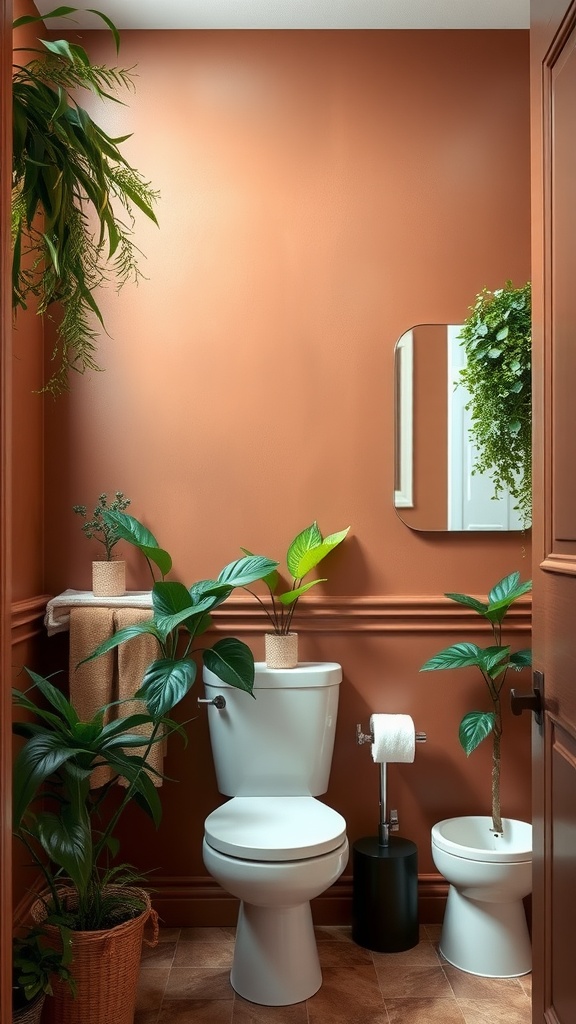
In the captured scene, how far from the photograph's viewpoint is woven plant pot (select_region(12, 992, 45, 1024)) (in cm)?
176

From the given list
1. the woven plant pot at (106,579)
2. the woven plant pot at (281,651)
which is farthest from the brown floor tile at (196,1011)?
the woven plant pot at (106,579)

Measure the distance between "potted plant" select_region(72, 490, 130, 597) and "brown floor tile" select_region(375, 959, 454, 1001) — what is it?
129 cm

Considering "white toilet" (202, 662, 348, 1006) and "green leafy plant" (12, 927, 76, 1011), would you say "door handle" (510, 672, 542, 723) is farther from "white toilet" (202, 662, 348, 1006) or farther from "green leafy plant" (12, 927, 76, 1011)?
"green leafy plant" (12, 927, 76, 1011)

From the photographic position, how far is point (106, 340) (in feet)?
8.70

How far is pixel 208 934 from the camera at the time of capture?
2.57m

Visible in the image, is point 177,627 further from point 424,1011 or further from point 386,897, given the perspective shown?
point 424,1011

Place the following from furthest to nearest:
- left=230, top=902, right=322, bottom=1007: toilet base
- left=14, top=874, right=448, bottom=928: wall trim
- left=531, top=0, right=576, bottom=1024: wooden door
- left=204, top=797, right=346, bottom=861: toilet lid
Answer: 1. left=14, top=874, right=448, bottom=928: wall trim
2. left=230, top=902, right=322, bottom=1007: toilet base
3. left=204, top=797, right=346, bottom=861: toilet lid
4. left=531, top=0, right=576, bottom=1024: wooden door

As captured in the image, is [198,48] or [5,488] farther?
[198,48]

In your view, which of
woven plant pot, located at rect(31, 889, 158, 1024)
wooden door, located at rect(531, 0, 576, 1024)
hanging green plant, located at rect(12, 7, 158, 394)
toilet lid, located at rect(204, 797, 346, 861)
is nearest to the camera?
wooden door, located at rect(531, 0, 576, 1024)

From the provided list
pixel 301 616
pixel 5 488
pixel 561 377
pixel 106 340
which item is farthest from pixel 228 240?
pixel 5 488

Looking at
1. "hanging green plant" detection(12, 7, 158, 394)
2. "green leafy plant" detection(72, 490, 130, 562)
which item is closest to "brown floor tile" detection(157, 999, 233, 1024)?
"green leafy plant" detection(72, 490, 130, 562)

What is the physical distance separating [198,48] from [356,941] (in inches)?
108

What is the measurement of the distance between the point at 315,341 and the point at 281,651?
966 mm

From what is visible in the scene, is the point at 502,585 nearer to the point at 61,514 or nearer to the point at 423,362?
the point at 423,362
